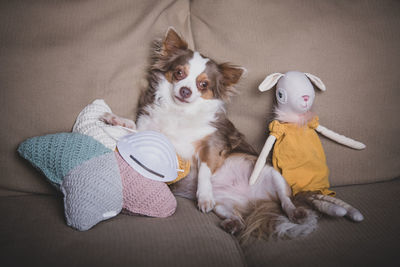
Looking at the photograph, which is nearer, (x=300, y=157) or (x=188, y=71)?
(x=300, y=157)

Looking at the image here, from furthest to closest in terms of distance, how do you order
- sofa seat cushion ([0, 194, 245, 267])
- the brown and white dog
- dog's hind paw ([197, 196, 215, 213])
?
the brown and white dog → dog's hind paw ([197, 196, 215, 213]) → sofa seat cushion ([0, 194, 245, 267])

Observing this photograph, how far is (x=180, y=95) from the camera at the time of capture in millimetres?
1520

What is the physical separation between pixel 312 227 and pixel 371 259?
232 mm

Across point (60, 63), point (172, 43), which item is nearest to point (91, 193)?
point (60, 63)

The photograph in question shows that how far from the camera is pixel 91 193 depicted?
1.08 m

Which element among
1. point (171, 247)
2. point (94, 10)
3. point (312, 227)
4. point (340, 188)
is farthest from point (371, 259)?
point (94, 10)

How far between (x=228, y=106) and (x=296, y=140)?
1.54 ft

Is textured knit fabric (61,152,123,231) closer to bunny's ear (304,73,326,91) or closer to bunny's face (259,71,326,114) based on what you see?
bunny's face (259,71,326,114)

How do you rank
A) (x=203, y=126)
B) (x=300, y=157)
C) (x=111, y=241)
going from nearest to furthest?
(x=111, y=241) → (x=300, y=157) → (x=203, y=126)

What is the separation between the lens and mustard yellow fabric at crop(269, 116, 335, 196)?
4.66 ft

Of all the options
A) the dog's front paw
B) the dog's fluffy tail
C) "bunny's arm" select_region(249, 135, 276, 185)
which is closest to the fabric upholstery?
the dog's front paw

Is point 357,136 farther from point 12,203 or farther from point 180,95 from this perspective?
point 12,203

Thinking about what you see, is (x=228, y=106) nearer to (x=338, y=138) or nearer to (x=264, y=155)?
(x=264, y=155)

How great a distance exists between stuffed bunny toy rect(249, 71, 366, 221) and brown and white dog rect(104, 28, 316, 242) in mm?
79
